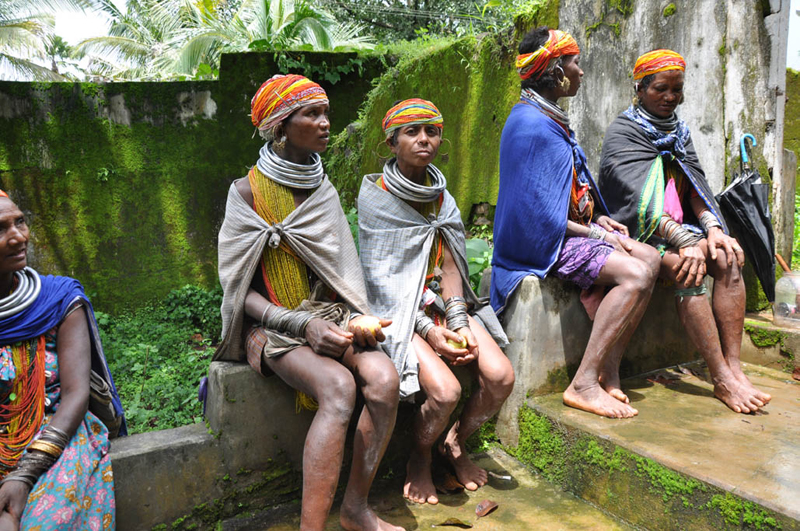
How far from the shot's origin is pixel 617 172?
3752mm

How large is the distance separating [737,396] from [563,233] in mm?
1348

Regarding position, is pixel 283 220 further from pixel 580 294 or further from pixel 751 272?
pixel 751 272

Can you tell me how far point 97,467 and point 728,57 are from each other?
4971 millimetres

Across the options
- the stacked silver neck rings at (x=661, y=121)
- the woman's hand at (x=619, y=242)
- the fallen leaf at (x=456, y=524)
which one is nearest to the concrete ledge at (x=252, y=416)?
the fallen leaf at (x=456, y=524)

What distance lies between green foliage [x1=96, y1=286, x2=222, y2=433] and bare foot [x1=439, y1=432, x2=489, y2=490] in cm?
232

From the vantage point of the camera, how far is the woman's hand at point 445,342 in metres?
2.91

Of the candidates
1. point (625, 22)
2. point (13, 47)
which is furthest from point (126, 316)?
point (13, 47)

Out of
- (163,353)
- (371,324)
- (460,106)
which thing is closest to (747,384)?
(371,324)

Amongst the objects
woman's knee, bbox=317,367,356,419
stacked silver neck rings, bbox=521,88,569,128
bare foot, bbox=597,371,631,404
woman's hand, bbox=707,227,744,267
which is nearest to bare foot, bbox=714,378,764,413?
A: bare foot, bbox=597,371,631,404

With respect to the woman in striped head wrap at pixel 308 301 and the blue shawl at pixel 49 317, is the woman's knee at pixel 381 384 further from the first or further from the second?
the blue shawl at pixel 49 317

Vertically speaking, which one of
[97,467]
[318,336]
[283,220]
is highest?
[283,220]

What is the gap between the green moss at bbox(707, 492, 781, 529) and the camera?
224cm

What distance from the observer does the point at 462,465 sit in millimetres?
3166

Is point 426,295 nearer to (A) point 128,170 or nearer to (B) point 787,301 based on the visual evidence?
(B) point 787,301
